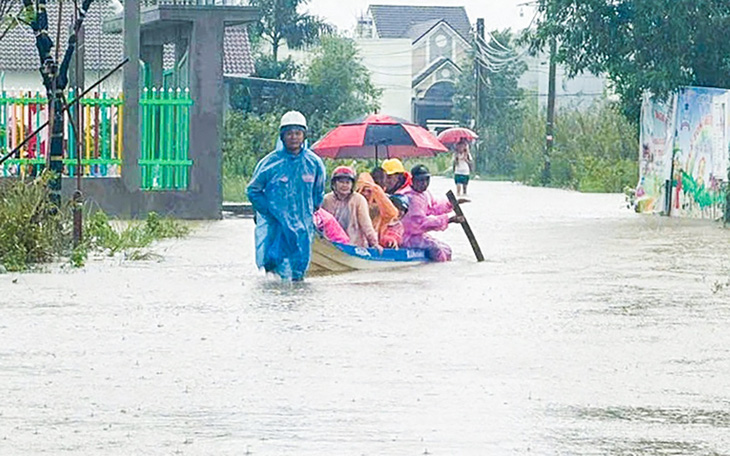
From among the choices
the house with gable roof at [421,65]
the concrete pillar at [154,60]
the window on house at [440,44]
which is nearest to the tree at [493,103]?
the house with gable roof at [421,65]

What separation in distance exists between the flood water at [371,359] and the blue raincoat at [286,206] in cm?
30

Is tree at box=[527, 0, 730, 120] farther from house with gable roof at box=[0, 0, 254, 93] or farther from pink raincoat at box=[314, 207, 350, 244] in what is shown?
house with gable roof at box=[0, 0, 254, 93]

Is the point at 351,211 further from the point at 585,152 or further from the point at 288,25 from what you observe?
the point at 288,25

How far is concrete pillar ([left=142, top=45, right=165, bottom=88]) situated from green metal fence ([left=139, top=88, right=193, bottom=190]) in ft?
11.7

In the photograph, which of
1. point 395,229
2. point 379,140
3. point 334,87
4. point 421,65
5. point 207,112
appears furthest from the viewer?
point 421,65

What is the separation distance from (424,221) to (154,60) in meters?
12.0

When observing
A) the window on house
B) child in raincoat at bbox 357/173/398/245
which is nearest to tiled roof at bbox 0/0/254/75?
child in raincoat at bbox 357/173/398/245

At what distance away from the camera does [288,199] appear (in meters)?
16.0

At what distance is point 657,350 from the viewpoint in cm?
1132

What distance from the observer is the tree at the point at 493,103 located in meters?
66.5

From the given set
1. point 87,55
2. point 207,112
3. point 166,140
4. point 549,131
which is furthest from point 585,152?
point 166,140

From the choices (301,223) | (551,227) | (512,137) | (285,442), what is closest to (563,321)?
(301,223)

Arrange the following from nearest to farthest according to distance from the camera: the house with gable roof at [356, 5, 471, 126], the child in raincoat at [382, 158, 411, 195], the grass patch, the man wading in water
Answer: the man wading in water < the child in raincoat at [382, 158, 411, 195] < the grass patch < the house with gable roof at [356, 5, 471, 126]

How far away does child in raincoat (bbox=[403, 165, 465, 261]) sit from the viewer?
60.0 ft
